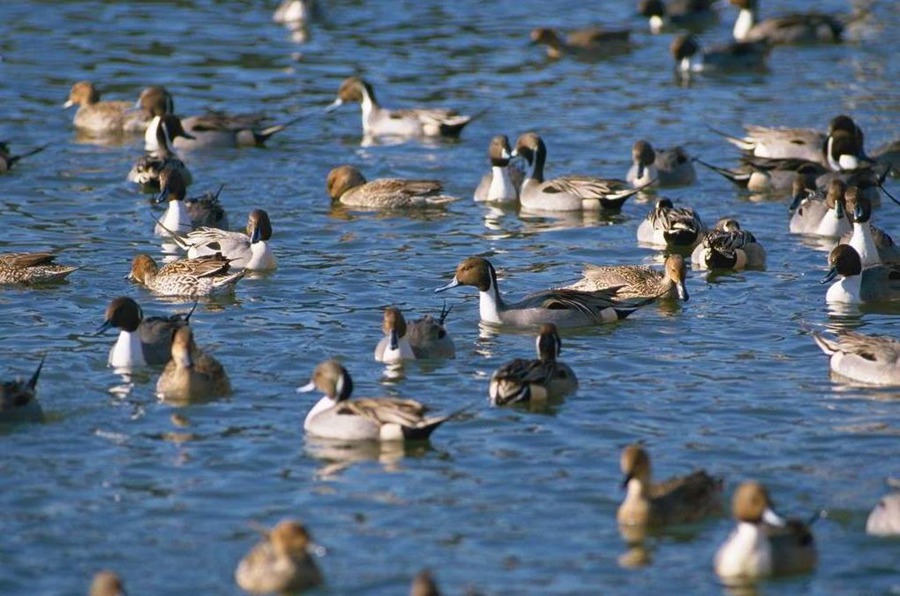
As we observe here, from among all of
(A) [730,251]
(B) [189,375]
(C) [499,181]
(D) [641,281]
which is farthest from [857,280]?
(B) [189,375]

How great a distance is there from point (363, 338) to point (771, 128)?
9.96 m

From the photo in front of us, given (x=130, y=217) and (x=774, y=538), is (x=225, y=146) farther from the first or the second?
(x=774, y=538)

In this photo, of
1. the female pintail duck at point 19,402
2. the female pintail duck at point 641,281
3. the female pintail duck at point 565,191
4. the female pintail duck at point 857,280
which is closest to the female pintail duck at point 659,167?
the female pintail duck at point 565,191

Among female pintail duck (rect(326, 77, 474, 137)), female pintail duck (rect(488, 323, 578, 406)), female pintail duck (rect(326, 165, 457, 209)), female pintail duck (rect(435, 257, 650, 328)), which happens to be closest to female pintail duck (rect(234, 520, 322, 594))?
female pintail duck (rect(488, 323, 578, 406))

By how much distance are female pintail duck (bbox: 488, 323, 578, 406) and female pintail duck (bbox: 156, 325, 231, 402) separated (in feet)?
6.85

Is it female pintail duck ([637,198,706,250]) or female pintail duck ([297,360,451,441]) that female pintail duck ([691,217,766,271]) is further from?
female pintail duck ([297,360,451,441])

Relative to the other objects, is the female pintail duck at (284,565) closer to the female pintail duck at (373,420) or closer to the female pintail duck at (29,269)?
the female pintail duck at (373,420)

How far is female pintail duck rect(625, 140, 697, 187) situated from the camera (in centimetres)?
2150

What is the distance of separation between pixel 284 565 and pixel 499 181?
11.8m

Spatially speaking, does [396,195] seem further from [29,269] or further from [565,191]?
[29,269]

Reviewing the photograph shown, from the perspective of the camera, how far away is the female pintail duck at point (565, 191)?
20.7 meters

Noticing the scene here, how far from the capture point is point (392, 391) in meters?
13.9

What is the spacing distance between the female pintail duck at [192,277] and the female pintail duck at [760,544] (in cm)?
754

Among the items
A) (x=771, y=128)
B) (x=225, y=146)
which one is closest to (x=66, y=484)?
(x=225, y=146)
